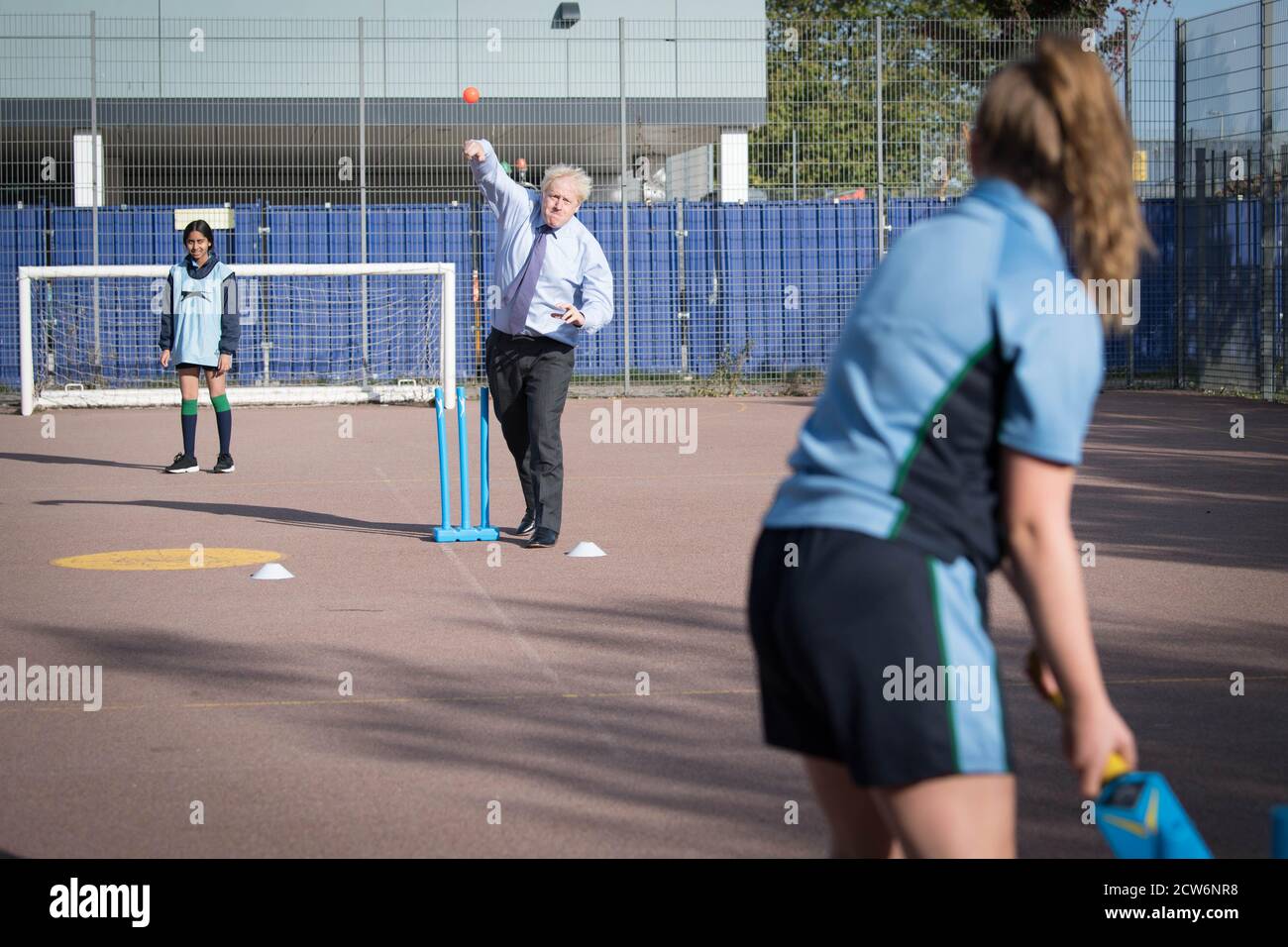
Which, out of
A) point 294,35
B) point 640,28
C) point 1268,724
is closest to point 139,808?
point 1268,724

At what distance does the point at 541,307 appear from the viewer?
9.85 m

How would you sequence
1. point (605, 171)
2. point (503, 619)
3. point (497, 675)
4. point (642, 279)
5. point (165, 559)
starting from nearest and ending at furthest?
point (497, 675), point (503, 619), point (165, 559), point (642, 279), point (605, 171)

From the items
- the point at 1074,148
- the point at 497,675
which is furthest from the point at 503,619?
the point at 1074,148

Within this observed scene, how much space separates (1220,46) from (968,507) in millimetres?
22525

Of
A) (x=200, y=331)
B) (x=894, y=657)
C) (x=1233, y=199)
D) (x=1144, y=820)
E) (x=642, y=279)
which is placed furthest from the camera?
(x=642, y=279)

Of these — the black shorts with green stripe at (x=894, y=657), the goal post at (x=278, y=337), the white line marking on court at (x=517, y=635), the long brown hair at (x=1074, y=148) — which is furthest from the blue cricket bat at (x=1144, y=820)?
the goal post at (x=278, y=337)

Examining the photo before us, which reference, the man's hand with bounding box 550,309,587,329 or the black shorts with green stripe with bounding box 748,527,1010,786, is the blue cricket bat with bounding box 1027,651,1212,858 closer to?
the black shorts with green stripe with bounding box 748,527,1010,786

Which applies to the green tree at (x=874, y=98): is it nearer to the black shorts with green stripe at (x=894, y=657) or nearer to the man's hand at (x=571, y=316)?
the man's hand at (x=571, y=316)

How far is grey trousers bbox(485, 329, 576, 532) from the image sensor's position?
9.88 m

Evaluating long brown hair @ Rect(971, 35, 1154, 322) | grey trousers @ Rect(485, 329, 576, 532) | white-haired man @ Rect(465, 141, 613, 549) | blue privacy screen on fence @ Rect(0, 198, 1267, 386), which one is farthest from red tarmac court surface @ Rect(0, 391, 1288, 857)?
blue privacy screen on fence @ Rect(0, 198, 1267, 386)

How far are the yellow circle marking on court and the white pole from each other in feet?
38.8

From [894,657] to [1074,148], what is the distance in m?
0.83

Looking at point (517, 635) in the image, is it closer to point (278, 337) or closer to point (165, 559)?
point (165, 559)
